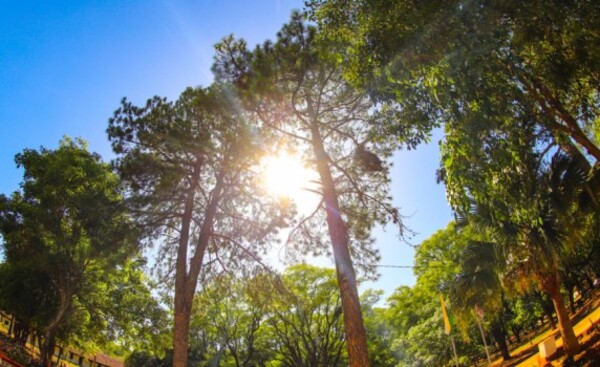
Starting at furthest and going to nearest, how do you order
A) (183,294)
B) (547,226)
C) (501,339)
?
1. (501,339)
2. (183,294)
3. (547,226)

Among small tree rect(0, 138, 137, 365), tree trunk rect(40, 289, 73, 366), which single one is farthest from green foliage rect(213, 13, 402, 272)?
tree trunk rect(40, 289, 73, 366)

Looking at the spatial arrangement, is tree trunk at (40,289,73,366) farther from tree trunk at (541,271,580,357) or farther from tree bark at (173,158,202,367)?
tree trunk at (541,271,580,357)

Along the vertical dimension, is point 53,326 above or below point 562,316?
above

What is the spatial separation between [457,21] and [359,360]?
21.1 feet

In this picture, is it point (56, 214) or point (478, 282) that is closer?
point (478, 282)

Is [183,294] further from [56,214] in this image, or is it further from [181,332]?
[56,214]

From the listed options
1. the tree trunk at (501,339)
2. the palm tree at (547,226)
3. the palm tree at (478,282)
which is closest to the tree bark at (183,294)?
the palm tree at (547,226)

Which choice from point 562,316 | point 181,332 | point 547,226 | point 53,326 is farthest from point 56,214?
point 562,316

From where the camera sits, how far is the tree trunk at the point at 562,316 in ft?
36.3

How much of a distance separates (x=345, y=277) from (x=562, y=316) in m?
8.69

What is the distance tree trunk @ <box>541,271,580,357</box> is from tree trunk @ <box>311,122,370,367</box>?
25.8ft

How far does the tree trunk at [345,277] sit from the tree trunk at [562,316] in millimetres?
7870

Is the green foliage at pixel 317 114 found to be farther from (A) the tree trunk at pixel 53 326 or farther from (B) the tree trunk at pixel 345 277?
(A) the tree trunk at pixel 53 326

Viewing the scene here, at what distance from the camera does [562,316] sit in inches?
449
